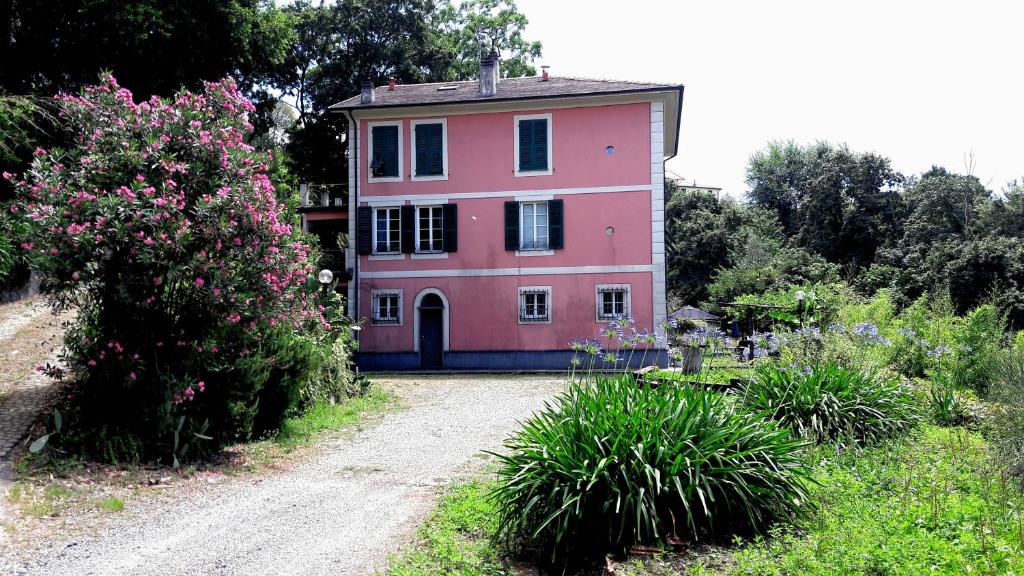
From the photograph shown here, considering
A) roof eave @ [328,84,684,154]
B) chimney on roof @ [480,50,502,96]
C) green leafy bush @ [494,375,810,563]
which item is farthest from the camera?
chimney on roof @ [480,50,502,96]

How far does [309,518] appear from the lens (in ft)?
19.8

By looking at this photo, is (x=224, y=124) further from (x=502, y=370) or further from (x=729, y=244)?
(x=729, y=244)

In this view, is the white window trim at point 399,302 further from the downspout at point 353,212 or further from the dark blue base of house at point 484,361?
the dark blue base of house at point 484,361

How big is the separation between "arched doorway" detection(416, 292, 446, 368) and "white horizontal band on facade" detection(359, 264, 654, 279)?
68 cm

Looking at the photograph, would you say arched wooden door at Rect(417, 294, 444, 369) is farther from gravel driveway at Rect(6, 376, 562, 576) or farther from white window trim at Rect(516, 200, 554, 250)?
gravel driveway at Rect(6, 376, 562, 576)

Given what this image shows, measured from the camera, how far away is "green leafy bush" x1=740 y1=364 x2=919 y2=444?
6.88 m

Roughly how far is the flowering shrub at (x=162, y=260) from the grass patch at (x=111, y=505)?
133 centimetres

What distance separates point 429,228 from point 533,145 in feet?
12.7

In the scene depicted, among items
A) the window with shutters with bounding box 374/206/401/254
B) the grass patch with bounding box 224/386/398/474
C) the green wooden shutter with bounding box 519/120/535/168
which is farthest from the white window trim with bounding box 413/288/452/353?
the grass patch with bounding box 224/386/398/474

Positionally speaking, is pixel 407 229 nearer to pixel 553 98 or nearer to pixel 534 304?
pixel 534 304

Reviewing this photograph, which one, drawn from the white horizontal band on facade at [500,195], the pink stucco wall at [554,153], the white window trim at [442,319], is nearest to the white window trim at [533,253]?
the white horizontal band on facade at [500,195]

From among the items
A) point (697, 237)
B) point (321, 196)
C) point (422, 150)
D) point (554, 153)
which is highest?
point (422, 150)

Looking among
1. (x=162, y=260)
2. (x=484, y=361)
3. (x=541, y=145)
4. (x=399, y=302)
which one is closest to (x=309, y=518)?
(x=162, y=260)

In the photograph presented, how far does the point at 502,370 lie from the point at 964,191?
29.3 metres
